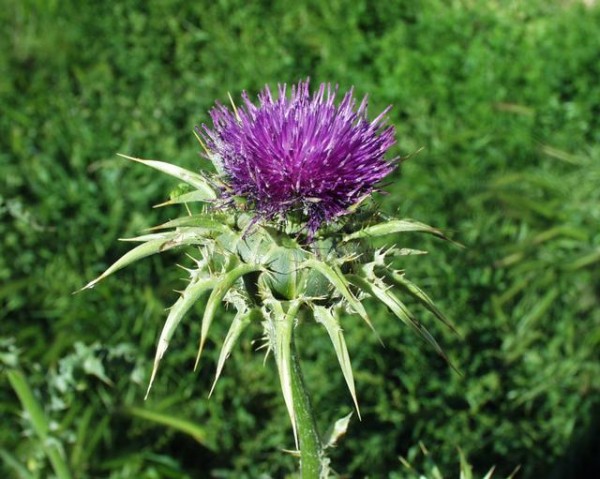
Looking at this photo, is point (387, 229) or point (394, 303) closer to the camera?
point (394, 303)

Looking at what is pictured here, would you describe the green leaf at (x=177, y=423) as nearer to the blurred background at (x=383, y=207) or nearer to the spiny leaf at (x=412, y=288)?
the blurred background at (x=383, y=207)

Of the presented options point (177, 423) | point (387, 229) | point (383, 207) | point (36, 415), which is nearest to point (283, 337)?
point (387, 229)

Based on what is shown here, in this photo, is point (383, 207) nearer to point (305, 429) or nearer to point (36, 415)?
point (36, 415)

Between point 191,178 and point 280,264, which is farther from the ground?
point 191,178

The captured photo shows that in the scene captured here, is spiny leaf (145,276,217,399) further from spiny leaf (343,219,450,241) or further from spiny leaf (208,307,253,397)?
spiny leaf (343,219,450,241)

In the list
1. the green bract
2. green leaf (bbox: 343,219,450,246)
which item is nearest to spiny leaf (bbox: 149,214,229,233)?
the green bract

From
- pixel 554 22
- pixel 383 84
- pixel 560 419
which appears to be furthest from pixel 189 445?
pixel 554 22
